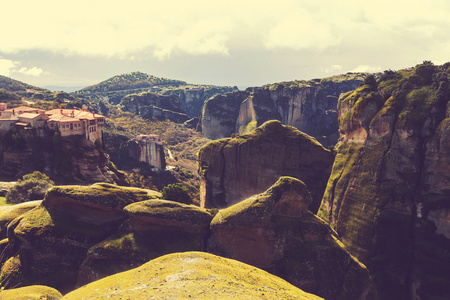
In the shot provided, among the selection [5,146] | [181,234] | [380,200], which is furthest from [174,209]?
[5,146]

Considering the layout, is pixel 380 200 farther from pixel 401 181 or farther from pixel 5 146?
pixel 5 146

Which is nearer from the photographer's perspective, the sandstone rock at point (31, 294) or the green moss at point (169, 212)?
the sandstone rock at point (31, 294)

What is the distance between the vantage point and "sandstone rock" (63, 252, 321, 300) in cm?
2084

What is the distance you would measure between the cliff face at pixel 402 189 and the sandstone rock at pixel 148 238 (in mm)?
34605

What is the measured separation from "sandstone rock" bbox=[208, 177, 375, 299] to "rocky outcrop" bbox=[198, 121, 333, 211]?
35.4 m

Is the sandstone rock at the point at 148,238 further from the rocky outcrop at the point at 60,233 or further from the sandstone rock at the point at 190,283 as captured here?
the sandstone rock at the point at 190,283

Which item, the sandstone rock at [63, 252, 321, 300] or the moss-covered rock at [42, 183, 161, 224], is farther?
the moss-covered rock at [42, 183, 161, 224]

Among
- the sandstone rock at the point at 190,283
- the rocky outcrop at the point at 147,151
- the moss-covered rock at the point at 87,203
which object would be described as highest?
the moss-covered rock at the point at 87,203

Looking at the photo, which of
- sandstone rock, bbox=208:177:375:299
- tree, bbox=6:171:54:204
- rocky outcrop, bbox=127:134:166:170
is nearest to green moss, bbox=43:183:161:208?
sandstone rock, bbox=208:177:375:299

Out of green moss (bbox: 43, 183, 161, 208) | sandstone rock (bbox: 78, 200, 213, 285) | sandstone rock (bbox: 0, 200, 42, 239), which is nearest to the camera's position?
sandstone rock (bbox: 78, 200, 213, 285)

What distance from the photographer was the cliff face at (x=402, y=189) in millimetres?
48847

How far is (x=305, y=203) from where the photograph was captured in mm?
39844

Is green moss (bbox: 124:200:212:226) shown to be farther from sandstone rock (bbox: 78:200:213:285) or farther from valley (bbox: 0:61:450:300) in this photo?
valley (bbox: 0:61:450:300)

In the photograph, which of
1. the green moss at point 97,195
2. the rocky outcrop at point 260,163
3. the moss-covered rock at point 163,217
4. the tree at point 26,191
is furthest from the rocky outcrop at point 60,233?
the rocky outcrop at point 260,163
